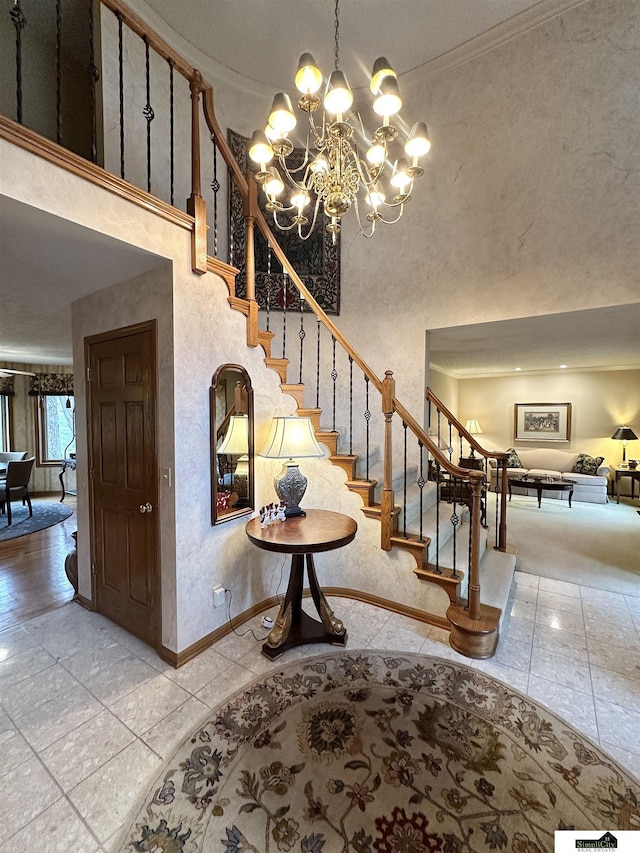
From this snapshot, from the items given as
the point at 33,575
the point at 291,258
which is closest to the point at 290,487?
the point at 291,258

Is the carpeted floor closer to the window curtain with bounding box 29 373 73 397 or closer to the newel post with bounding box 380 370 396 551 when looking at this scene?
the newel post with bounding box 380 370 396 551

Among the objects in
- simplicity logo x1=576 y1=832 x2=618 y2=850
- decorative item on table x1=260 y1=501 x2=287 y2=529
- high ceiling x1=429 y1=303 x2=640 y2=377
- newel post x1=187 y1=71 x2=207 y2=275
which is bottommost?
simplicity logo x1=576 y1=832 x2=618 y2=850

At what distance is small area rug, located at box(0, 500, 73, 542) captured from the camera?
4809 millimetres

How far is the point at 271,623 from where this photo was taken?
2.62 metres

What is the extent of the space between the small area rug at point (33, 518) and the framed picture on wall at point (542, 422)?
9.07m

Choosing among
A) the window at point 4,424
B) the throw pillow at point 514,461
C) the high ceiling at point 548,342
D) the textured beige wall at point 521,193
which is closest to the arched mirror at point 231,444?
the textured beige wall at point 521,193

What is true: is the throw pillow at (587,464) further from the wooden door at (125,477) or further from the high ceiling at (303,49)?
the wooden door at (125,477)

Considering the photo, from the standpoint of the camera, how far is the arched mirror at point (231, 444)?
7.73ft

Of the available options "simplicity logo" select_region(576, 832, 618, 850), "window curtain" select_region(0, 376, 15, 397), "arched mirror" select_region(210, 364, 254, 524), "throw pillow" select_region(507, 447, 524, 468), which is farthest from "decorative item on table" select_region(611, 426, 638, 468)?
"window curtain" select_region(0, 376, 15, 397)

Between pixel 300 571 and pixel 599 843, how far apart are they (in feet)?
5.57

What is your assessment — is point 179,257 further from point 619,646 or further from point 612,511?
point 612,511

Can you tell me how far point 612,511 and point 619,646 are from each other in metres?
4.60

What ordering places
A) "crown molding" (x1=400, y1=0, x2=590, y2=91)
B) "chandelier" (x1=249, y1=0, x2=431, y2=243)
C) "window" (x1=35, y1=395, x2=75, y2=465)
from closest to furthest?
1. "chandelier" (x1=249, y1=0, x2=431, y2=243)
2. "crown molding" (x1=400, y1=0, x2=590, y2=91)
3. "window" (x1=35, y1=395, x2=75, y2=465)

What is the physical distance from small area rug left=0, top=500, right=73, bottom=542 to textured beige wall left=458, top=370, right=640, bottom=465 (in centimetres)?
869
